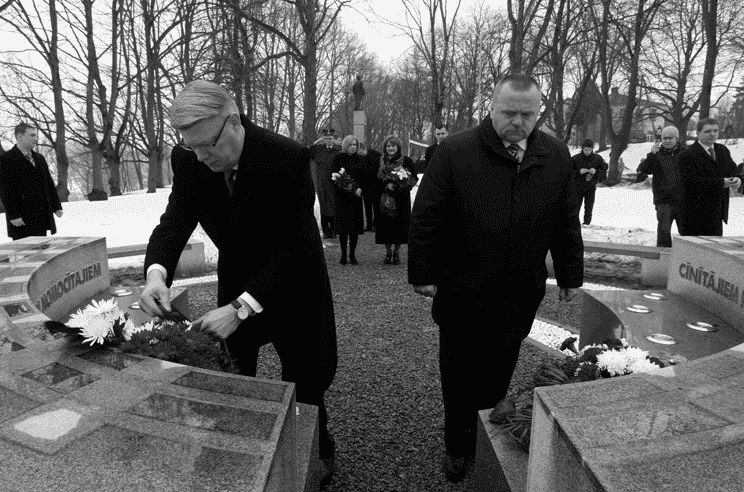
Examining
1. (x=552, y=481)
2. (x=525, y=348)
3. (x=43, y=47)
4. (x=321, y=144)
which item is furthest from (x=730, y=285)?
(x=43, y=47)

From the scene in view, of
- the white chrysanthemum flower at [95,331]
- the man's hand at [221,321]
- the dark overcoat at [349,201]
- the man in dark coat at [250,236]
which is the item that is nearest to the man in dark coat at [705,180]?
the dark overcoat at [349,201]

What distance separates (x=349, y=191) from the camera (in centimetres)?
809

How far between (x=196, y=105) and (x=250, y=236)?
579 millimetres

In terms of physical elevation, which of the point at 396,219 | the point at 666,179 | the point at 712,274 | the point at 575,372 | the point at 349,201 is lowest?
the point at 575,372

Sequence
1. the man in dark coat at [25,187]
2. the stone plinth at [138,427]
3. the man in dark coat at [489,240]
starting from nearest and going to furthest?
the stone plinth at [138,427], the man in dark coat at [489,240], the man in dark coat at [25,187]

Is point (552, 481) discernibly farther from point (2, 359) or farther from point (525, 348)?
point (525, 348)

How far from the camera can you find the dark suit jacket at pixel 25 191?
6.37 m

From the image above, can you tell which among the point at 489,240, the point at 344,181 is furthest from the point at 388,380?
the point at 344,181

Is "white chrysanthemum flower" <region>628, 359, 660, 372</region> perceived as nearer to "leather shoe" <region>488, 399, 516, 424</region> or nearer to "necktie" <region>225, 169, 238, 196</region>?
"leather shoe" <region>488, 399, 516, 424</region>

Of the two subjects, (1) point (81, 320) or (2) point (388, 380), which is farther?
(2) point (388, 380)

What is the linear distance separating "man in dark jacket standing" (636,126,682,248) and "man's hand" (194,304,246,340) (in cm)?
727

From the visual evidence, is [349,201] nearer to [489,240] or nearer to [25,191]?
[25,191]

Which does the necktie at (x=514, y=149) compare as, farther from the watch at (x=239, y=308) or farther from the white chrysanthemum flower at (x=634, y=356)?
the watch at (x=239, y=308)

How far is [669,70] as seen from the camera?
100 ft
